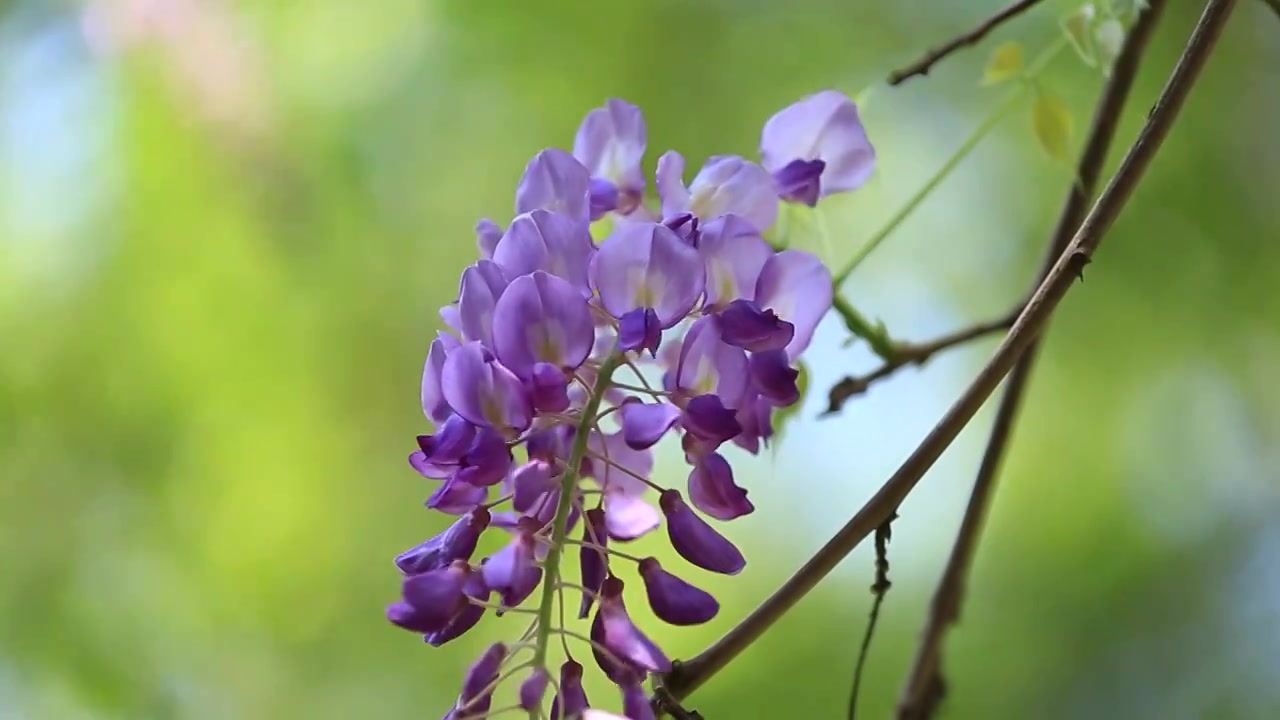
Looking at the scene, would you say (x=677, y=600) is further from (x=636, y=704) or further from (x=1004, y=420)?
(x=1004, y=420)

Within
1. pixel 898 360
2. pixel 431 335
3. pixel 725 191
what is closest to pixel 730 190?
pixel 725 191

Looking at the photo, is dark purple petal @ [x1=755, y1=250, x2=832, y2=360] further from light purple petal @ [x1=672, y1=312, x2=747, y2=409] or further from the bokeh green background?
the bokeh green background

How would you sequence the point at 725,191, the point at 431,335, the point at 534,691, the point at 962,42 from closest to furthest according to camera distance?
the point at 534,691
the point at 725,191
the point at 962,42
the point at 431,335

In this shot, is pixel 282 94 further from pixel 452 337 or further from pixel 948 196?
pixel 452 337

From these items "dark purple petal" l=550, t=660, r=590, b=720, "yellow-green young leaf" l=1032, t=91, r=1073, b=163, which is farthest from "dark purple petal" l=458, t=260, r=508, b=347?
"yellow-green young leaf" l=1032, t=91, r=1073, b=163

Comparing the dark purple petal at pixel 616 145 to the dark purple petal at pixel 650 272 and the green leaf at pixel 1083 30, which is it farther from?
the green leaf at pixel 1083 30

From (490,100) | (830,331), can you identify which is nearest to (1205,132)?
(830,331)
